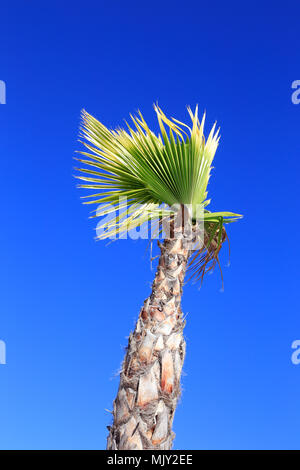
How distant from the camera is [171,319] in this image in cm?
588

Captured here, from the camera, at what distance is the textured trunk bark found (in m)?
5.25

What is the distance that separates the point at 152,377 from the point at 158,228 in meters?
2.46

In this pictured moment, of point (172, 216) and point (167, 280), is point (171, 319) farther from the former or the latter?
point (172, 216)

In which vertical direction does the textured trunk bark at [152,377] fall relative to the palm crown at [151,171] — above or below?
below

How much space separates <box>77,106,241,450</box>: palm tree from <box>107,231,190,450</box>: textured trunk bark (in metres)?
0.01

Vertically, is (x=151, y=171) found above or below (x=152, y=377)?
above

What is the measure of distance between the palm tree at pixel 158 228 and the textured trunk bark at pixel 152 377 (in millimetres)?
11

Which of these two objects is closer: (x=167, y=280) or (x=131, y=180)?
(x=167, y=280)

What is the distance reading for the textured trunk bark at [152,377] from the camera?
17.2 ft

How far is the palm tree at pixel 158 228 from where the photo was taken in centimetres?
535

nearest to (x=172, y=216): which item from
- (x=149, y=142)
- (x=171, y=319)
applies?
(x=149, y=142)

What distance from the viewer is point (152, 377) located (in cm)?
543

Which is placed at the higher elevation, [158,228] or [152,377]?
[158,228]
